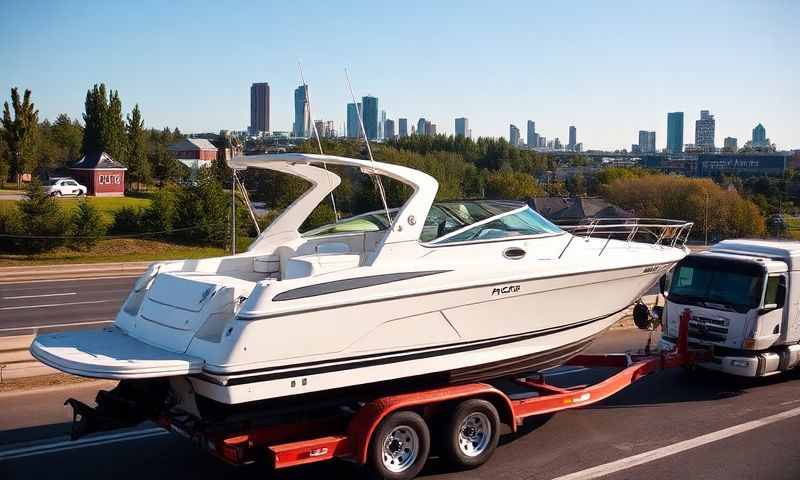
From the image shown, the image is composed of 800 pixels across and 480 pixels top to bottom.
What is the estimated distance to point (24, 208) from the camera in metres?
34.9

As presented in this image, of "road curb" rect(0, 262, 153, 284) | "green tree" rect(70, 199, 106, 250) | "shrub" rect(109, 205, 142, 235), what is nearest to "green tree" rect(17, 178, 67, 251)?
"green tree" rect(70, 199, 106, 250)

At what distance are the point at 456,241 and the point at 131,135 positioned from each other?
222 feet

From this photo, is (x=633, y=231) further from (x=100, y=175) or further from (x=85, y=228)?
(x=100, y=175)

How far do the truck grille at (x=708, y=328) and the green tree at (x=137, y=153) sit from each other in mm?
62148

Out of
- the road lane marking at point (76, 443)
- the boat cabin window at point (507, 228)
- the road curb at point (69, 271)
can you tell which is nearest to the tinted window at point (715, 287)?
the boat cabin window at point (507, 228)

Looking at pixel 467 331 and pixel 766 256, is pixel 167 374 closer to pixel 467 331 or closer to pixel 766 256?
pixel 467 331

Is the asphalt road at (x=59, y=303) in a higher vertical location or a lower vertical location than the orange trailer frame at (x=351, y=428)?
lower

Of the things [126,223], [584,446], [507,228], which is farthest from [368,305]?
[126,223]

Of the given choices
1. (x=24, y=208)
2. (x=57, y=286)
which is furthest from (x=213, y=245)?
(x=57, y=286)

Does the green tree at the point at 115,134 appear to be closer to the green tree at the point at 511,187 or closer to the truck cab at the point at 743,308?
the green tree at the point at 511,187

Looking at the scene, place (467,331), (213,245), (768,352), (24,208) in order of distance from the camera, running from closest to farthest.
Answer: (467,331)
(768,352)
(24,208)
(213,245)

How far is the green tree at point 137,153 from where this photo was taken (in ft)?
221

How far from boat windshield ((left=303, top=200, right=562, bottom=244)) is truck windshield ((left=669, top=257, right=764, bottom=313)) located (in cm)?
310

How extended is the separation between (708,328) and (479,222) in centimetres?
430
